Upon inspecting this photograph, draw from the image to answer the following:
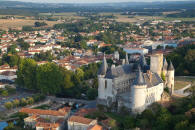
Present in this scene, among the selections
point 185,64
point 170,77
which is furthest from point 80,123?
point 185,64

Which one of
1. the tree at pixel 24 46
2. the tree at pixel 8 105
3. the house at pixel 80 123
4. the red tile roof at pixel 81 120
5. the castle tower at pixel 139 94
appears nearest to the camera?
the house at pixel 80 123

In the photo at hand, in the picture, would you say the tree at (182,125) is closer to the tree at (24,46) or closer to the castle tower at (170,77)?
the castle tower at (170,77)

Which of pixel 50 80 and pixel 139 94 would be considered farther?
pixel 50 80

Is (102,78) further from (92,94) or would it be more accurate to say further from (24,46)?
(24,46)

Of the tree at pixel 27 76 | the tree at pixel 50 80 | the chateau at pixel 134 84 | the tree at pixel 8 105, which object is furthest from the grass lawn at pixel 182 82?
the tree at pixel 8 105

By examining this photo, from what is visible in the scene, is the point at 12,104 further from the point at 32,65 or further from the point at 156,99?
the point at 156,99

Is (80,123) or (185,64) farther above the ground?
(185,64)

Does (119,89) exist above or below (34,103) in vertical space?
above

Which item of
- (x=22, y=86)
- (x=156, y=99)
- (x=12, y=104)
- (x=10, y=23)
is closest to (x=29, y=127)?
(x=12, y=104)
